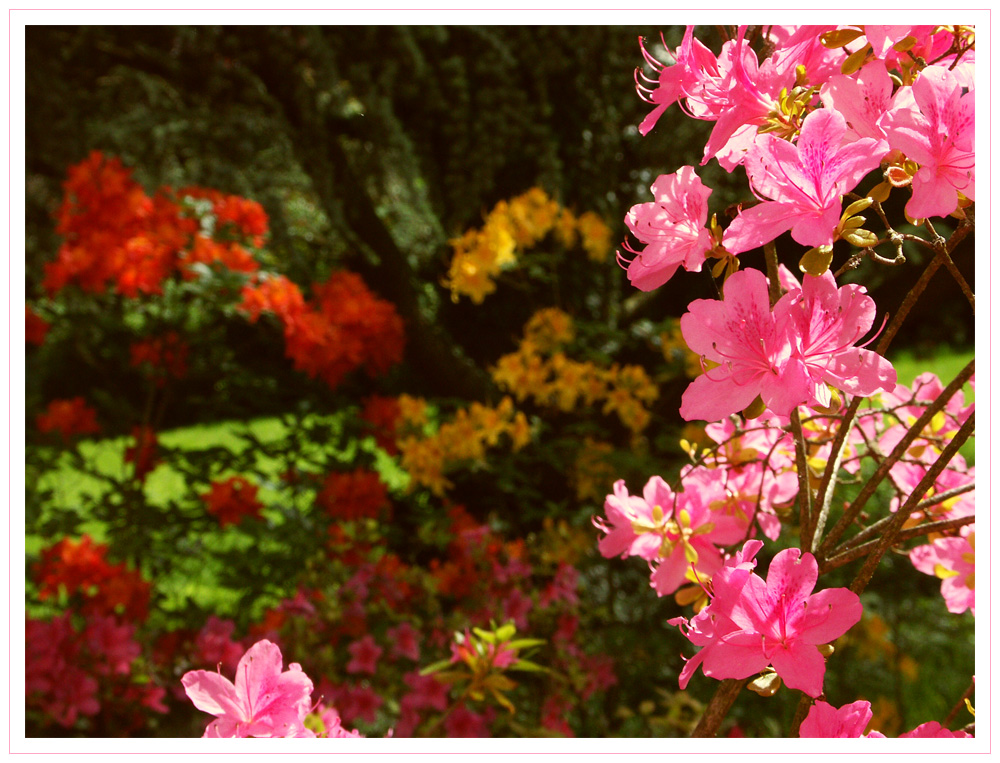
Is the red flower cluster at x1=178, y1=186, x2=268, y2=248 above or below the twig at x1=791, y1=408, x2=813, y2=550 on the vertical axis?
above

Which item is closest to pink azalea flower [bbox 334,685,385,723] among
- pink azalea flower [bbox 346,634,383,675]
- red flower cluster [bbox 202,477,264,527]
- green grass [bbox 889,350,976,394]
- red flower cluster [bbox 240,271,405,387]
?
pink azalea flower [bbox 346,634,383,675]

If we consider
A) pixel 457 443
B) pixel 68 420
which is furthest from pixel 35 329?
pixel 457 443

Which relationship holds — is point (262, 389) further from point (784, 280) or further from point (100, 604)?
point (784, 280)

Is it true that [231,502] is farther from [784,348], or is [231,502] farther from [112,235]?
[784,348]

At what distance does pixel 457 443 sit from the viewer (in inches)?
71.7

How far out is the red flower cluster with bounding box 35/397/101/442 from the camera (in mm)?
1908

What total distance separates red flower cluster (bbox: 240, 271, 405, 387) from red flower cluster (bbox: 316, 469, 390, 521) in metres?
0.22

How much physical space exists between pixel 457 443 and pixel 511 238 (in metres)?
0.54

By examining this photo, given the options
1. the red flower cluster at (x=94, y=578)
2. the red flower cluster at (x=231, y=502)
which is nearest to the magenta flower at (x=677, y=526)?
the red flower cluster at (x=231, y=502)

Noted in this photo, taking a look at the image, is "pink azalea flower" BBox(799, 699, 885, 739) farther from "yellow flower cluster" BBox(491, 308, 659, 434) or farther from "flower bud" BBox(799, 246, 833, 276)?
"yellow flower cluster" BBox(491, 308, 659, 434)

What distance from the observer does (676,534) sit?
1.93ft

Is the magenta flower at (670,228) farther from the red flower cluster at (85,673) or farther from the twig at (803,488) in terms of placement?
the red flower cluster at (85,673)
